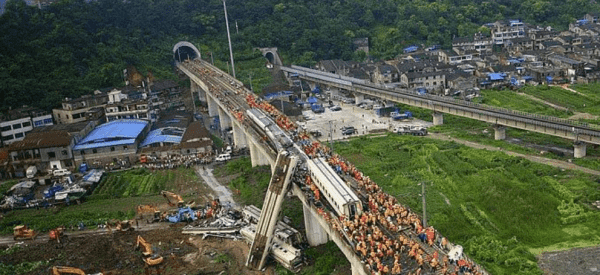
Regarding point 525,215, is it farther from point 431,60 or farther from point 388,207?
point 431,60

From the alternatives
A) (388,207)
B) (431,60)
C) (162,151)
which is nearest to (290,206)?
(388,207)

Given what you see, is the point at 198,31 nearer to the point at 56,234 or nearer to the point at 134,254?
the point at 56,234

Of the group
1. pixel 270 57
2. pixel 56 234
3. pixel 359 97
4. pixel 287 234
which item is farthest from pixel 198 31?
pixel 287 234

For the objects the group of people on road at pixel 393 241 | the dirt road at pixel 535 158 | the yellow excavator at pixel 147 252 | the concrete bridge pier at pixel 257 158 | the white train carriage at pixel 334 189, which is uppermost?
the white train carriage at pixel 334 189

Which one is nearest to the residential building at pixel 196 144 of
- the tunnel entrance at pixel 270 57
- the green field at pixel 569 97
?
the green field at pixel 569 97

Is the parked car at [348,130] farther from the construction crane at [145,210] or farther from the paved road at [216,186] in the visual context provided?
the construction crane at [145,210]

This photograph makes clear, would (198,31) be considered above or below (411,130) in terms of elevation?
above
